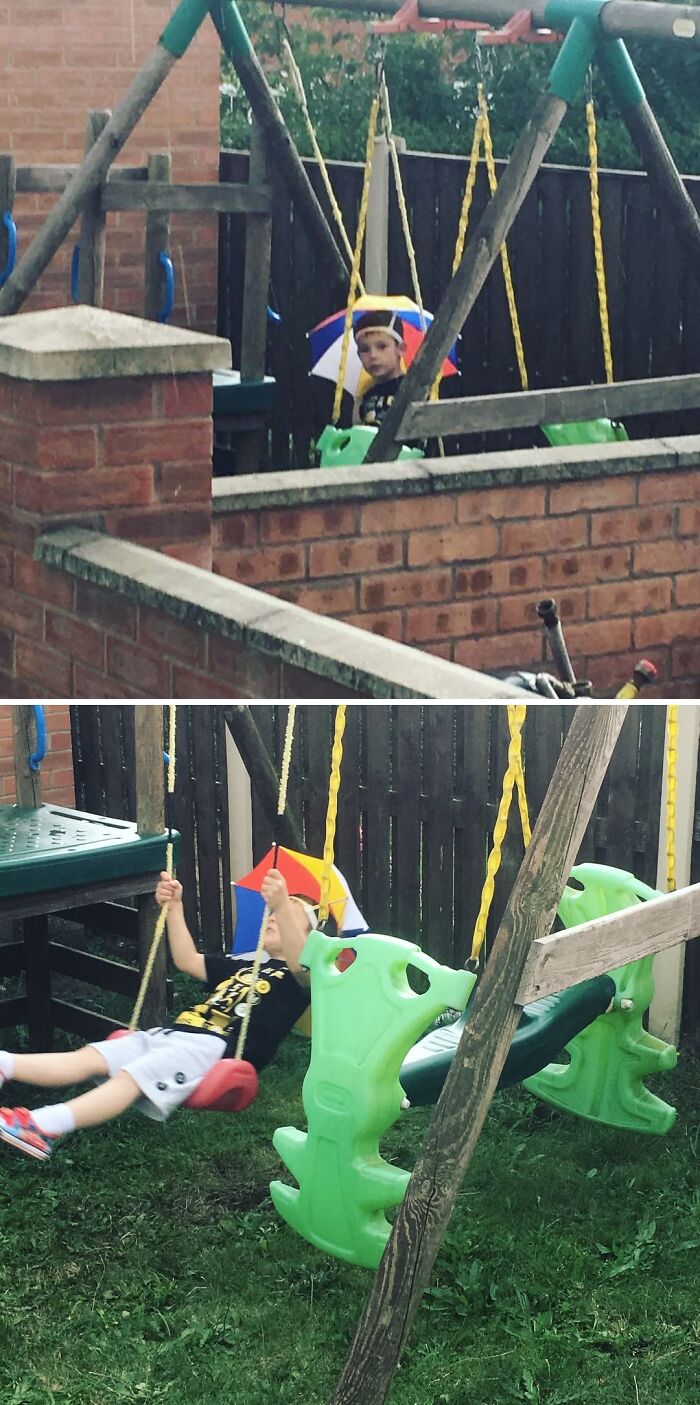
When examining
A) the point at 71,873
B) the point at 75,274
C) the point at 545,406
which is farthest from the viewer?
the point at 75,274

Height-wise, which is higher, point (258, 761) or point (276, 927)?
point (258, 761)

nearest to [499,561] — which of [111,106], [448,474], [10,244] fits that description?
[448,474]

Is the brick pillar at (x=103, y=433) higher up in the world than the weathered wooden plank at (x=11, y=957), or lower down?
higher up

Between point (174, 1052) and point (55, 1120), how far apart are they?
33 cm

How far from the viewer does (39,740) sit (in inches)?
239

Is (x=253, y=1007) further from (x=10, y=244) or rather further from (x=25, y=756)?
(x=10, y=244)

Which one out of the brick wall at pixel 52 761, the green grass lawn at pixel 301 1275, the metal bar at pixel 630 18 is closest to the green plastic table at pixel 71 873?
the green grass lawn at pixel 301 1275

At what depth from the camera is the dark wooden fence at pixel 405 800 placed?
22.5 feet

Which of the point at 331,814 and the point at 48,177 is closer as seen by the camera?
the point at 331,814

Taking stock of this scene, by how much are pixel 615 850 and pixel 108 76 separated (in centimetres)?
690

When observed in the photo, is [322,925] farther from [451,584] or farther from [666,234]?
[666,234]

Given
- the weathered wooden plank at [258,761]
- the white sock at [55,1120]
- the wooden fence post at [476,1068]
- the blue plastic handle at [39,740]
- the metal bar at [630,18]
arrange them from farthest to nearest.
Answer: the metal bar at [630,18] < the blue plastic handle at [39,740] < the weathered wooden plank at [258,761] < the white sock at [55,1120] < the wooden fence post at [476,1068]

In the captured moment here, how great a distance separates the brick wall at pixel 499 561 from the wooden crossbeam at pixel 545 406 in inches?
19.3

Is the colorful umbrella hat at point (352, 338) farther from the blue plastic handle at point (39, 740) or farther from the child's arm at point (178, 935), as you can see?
the child's arm at point (178, 935)
